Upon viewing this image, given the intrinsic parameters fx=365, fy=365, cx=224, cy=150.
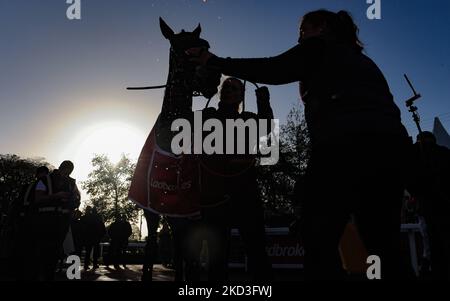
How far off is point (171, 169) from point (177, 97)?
83 centimetres

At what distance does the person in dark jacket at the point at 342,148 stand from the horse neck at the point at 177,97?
7.12 ft

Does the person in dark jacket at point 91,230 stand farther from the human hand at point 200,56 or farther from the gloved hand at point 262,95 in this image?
the human hand at point 200,56

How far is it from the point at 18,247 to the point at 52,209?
1.91 metres

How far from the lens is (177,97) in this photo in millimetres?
4160

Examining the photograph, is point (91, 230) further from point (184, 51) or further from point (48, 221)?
Result: point (184, 51)

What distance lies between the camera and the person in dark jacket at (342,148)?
1739 mm

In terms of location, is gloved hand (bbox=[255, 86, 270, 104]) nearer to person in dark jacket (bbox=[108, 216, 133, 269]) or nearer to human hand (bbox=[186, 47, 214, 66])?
human hand (bbox=[186, 47, 214, 66])

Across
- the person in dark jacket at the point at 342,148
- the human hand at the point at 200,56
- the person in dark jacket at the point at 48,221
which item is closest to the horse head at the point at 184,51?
the human hand at the point at 200,56

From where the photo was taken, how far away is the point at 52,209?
602 cm

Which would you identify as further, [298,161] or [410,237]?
[298,161]

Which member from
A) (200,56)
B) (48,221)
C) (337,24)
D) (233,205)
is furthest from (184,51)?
(48,221)

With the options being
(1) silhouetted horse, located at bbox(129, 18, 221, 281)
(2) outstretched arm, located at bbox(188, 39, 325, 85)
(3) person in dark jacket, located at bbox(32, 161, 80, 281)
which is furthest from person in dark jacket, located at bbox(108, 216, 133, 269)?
(2) outstretched arm, located at bbox(188, 39, 325, 85)
